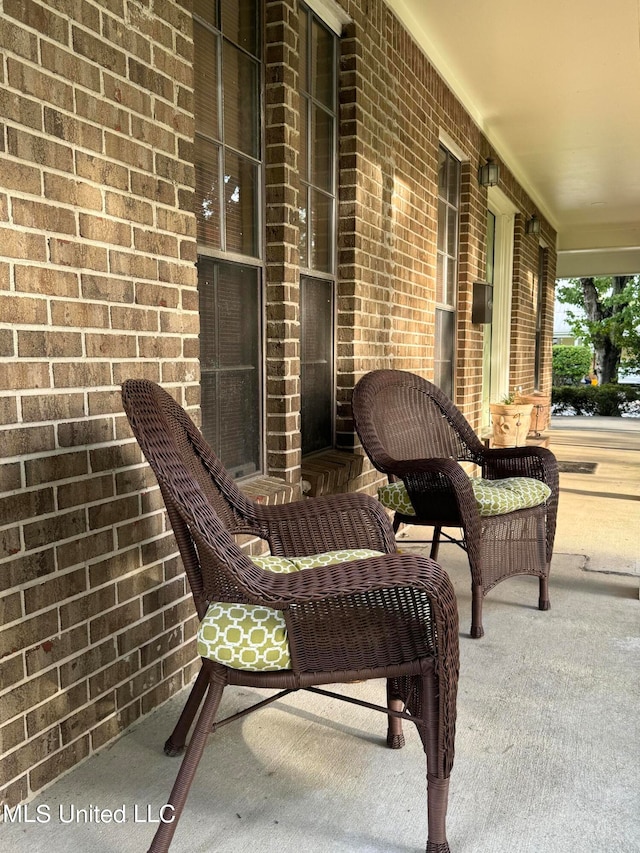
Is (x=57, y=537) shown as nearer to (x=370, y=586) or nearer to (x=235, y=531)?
(x=235, y=531)

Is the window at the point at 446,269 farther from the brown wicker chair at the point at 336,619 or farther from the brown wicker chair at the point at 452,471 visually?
the brown wicker chair at the point at 336,619

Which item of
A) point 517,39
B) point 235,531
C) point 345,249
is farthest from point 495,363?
point 235,531

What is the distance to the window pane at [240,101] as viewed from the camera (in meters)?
2.44

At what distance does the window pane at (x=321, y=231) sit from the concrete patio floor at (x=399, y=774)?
1.79m

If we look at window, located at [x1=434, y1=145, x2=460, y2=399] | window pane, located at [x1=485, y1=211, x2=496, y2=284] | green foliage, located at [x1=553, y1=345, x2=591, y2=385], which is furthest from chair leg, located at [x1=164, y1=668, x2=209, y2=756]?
green foliage, located at [x1=553, y1=345, x2=591, y2=385]

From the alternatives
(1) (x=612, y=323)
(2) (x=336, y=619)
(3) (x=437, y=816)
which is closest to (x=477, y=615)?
(3) (x=437, y=816)

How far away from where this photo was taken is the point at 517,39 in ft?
13.2

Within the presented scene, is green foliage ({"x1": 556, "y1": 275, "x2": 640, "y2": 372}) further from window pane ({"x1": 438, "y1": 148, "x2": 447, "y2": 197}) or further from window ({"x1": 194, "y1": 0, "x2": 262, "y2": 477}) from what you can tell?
window ({"x1": 194, "y1": 0, "x2": 262, "y2": 477})

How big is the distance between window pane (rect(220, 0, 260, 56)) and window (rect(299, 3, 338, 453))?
1.25 feet

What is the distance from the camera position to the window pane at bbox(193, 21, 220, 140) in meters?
2.25

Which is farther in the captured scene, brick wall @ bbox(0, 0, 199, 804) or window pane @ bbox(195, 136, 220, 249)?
window pane @ bbox(195, 136, 220, 249)

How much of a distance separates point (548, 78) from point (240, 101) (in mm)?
3029

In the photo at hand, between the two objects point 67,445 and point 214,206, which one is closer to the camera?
point 67,445

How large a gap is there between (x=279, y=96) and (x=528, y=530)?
1968 millimetres
